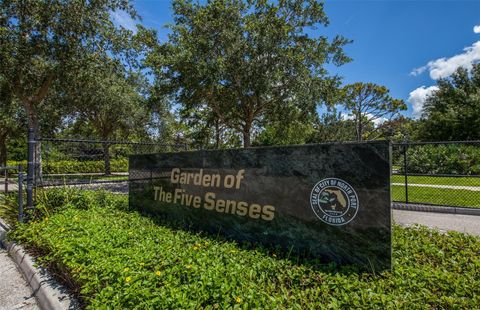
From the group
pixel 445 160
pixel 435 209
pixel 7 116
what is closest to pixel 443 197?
Result: pixel 435 209

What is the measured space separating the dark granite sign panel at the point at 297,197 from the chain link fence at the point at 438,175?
5.73m

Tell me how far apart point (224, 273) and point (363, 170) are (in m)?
1.81

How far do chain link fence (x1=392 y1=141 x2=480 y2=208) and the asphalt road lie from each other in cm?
77

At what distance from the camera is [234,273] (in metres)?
2.77

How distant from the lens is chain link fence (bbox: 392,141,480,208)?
331 inches

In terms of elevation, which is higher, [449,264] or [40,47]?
[40,47]

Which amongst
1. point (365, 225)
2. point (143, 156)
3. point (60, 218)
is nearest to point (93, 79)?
point (143, 156)

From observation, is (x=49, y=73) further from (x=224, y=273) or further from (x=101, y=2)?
(x=224, y=273)

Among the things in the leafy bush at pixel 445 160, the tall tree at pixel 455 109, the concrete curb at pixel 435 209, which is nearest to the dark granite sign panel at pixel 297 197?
the concrete curb at pixel 435 209

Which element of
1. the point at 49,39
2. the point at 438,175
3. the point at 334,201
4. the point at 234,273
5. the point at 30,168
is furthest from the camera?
the point at 49,39

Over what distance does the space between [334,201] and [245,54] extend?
1030cm

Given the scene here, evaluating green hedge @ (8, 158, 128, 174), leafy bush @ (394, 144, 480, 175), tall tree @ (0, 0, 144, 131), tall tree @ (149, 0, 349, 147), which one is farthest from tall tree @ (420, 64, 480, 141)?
green hedge @ (8, 158, 128, 174)

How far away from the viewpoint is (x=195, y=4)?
1305 cm

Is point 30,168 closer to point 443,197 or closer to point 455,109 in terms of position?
point 443,197
